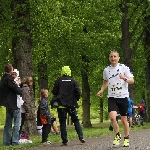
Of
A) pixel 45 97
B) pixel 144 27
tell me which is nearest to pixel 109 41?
pixel 144 27

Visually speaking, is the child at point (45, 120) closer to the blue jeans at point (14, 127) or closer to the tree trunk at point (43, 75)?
the blue jeans at point (14, 127)

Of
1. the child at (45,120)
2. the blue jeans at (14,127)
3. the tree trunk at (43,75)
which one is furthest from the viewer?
the tree trunk at (43,75)

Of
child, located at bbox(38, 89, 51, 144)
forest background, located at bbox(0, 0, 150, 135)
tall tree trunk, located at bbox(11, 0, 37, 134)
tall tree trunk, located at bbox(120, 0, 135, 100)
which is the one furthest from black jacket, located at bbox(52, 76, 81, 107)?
tall tree trunk, located at bbox(120, 0, 135, 100)

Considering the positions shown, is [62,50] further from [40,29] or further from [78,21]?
[40,29]

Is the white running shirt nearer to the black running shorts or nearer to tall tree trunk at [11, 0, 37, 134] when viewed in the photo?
the black running shorts

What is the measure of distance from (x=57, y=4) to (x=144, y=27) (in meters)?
14.2

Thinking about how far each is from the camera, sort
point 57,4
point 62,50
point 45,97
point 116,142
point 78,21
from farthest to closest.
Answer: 1. point 62,50
2. point 78,21
3. point 57,4
4. point 45,97
5. point 116,142

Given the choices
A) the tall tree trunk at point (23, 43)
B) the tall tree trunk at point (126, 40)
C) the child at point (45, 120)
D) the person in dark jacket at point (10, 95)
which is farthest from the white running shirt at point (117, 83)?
the tall tree trunk at point (126, 40)

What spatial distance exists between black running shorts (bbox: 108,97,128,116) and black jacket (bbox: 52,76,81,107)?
1476mm

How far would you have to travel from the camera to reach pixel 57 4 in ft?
67.2

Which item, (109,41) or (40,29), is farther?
(109,41)

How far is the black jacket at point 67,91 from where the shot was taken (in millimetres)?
11977

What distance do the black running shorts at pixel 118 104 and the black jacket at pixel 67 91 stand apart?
4.84 ft

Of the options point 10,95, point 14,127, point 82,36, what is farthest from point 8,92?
point 82,36
